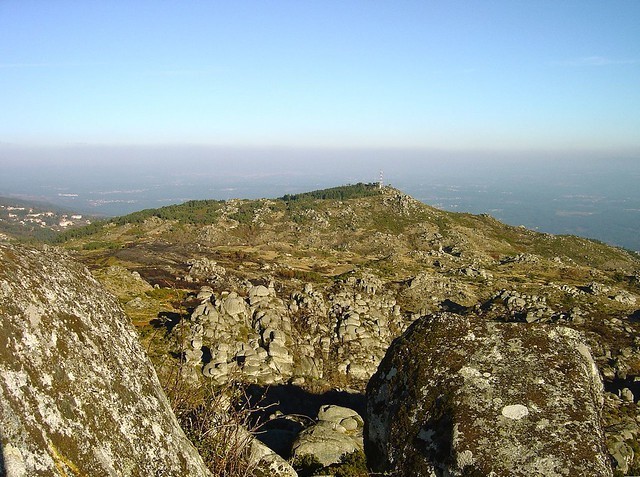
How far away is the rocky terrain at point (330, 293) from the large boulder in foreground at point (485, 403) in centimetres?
22

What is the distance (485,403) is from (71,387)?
6007 millimetres

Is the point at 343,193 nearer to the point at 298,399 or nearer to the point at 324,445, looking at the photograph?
the point at 298,399

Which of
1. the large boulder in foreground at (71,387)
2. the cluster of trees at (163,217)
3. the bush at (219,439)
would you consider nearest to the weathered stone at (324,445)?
the bush at (219,439)

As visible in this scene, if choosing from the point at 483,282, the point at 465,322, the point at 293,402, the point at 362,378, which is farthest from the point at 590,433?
the point at 483,282

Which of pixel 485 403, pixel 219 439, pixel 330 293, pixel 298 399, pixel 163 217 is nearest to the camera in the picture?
pixel 219 439

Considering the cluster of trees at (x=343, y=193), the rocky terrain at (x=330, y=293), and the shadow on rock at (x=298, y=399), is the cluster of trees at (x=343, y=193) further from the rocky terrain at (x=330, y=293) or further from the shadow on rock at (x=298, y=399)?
the shadow on rock at (x=298, y=399)

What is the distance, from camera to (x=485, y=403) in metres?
6.84

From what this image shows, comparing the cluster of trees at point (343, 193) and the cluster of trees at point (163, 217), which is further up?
the cluster of trees at point (343, 193)

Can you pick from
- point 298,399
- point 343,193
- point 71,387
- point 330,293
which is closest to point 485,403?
point 71,387

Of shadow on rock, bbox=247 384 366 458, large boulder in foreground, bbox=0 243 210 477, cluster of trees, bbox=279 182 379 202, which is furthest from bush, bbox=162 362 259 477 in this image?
cluster of trees, bbox=279 182 379 202

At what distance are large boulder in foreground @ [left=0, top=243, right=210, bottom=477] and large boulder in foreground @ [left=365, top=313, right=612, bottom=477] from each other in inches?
151

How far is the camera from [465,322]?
8.48 metres

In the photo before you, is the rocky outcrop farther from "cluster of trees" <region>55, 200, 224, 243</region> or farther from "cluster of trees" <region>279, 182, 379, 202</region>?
"cluster of trees" <region>279, 182, 379, 202</region>

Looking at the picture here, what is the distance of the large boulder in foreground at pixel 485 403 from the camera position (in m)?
6.11
